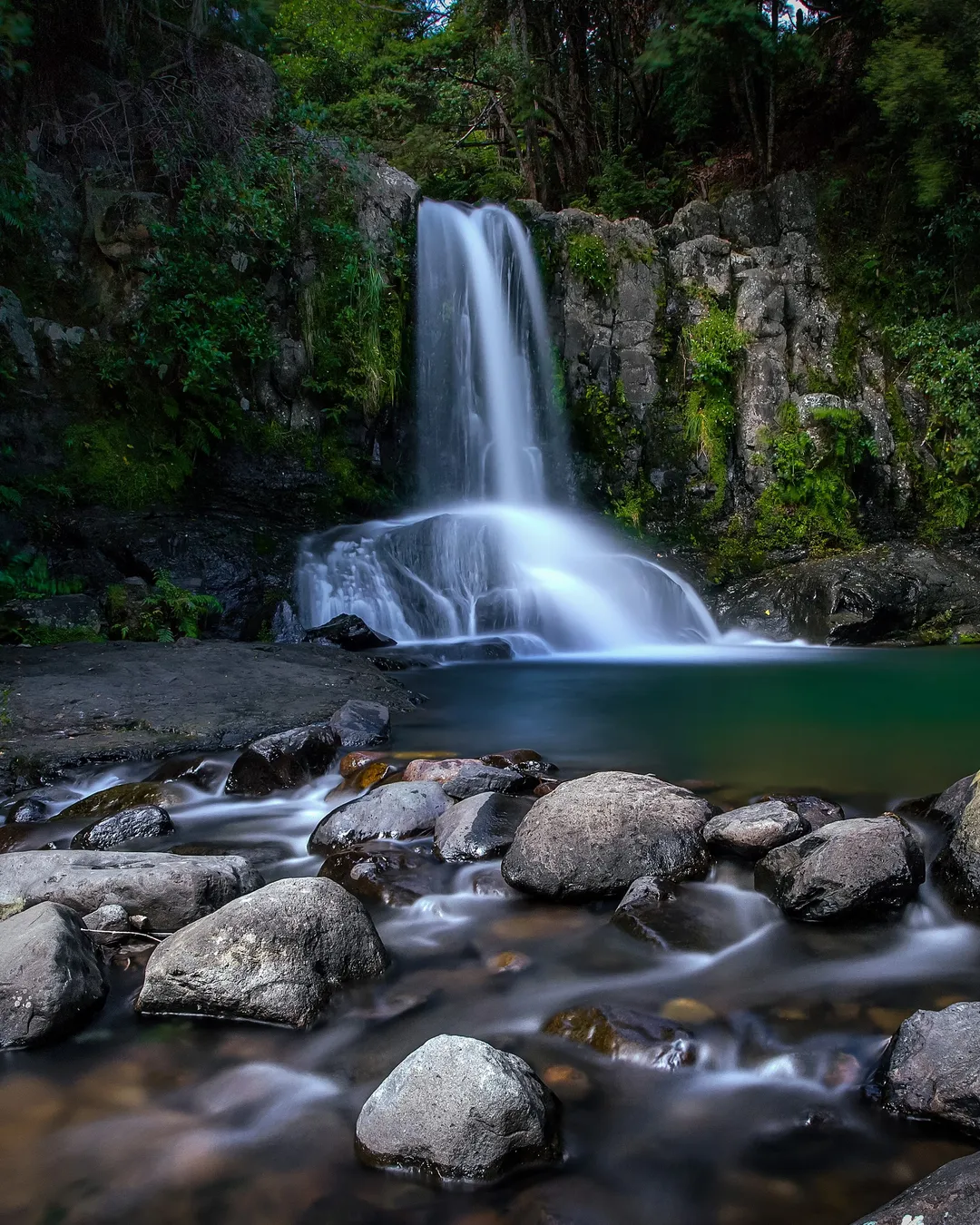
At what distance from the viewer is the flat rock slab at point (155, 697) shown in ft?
18.5

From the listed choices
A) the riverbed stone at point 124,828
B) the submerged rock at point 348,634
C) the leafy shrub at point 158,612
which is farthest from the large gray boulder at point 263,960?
the submerged rock at point 348,634

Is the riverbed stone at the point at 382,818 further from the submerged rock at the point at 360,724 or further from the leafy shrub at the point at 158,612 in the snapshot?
the leafy shrub at the point at 158,612

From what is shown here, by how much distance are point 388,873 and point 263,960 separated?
43.3 inches

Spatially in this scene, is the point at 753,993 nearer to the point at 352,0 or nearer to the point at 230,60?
the point at 230,60

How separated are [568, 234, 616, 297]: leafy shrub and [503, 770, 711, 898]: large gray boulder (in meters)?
12.6

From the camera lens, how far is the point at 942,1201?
1.70 metres

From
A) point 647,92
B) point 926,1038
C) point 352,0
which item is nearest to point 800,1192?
point 926,1038

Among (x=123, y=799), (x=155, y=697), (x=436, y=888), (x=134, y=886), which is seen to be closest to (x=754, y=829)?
(x=436, y=888)

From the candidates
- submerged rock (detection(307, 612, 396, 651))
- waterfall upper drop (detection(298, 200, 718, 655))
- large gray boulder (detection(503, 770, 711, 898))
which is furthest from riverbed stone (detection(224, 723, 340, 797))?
waterfall upper drop (detection(298, 200, 718, 655))

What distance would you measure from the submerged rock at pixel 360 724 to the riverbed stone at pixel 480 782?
1352mm

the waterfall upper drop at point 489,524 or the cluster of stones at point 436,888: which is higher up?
the waterfall upper drop at point 489,524

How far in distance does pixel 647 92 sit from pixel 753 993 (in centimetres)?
1955

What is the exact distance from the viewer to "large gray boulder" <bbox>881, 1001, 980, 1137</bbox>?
2.14 m

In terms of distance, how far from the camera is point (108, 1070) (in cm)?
253
